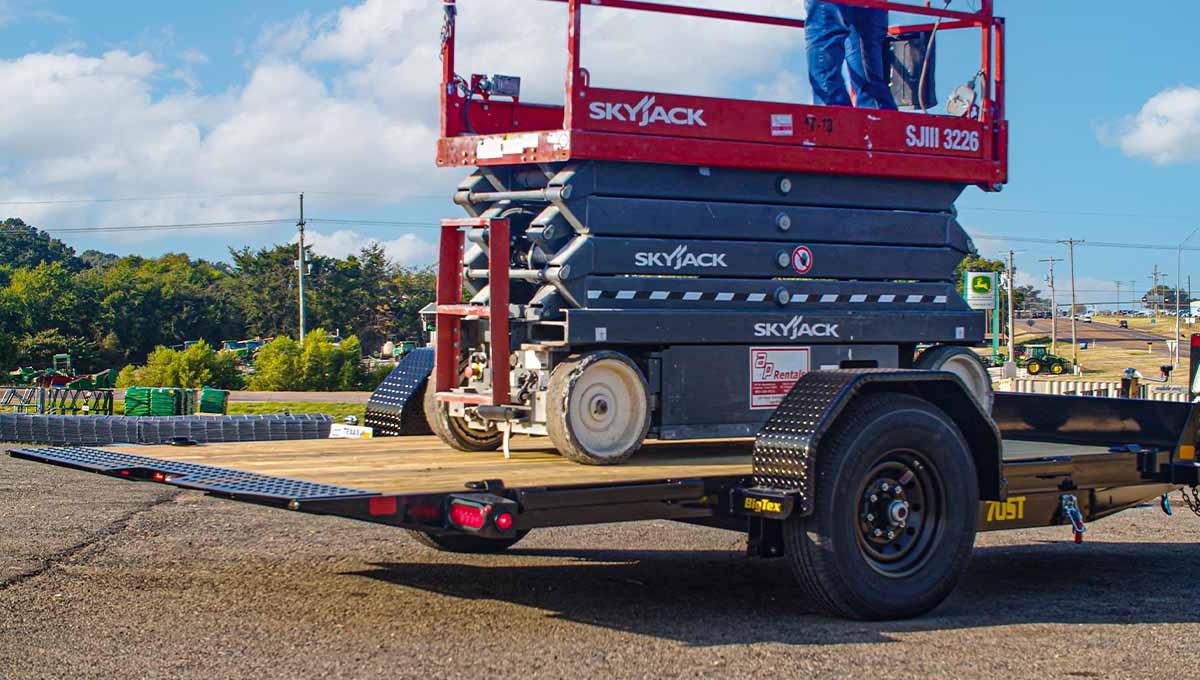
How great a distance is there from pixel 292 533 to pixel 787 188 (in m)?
5.05

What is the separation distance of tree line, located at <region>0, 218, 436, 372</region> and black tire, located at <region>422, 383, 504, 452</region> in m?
60.3

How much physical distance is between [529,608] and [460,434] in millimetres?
1667

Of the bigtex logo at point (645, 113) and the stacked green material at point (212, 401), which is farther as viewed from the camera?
the stacked green material at point (212, 401)

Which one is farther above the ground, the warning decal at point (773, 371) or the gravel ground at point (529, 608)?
the warning decal at point (773, 371)

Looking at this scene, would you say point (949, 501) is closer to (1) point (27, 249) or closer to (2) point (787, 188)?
(2) point (787, 188)

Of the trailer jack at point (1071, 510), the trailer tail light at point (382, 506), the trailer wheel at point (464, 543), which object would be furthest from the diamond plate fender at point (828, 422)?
the trailer wheel at point (464, 543)

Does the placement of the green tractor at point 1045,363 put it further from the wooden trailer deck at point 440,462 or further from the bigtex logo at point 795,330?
the bigtex logo at point 795,330

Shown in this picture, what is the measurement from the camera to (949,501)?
7.85 metres

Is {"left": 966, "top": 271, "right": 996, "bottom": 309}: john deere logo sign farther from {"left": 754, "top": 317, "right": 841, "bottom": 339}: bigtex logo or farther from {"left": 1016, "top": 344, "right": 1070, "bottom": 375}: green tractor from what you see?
{"left": 1016, "top": 344, "right": 1070, "bottom": 375}: green tractor

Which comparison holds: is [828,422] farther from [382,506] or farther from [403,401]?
[403,401]

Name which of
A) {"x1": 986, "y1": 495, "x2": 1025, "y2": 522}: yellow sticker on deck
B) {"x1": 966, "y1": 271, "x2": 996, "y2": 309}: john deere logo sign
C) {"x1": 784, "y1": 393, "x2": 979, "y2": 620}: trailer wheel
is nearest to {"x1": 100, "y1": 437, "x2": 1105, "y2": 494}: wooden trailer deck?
{"x1": 986, "y1": 495, "x2": 1025, "y2": 522}: yellow sticker on deck

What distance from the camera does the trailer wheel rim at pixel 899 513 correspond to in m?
7.66

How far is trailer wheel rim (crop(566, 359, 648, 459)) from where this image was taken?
811cm

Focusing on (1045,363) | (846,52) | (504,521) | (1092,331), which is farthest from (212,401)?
(1092,331)
